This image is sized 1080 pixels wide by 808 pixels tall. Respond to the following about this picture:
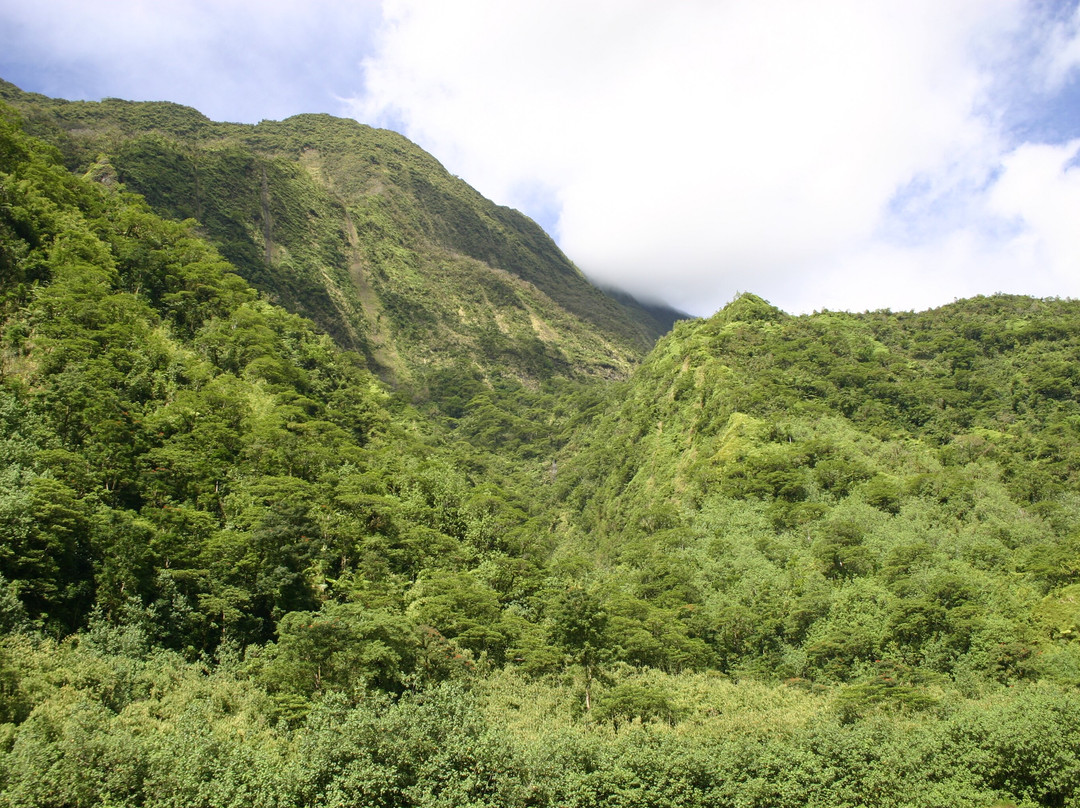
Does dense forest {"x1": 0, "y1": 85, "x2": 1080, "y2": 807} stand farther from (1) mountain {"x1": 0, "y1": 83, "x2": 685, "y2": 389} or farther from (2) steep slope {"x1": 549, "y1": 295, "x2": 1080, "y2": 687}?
(1) mountain {"x1": 0, "y1": 83, "x2": 685, "y2": 389}

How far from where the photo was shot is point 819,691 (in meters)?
37.7

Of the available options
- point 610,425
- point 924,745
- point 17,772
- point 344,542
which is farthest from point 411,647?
point 610,425

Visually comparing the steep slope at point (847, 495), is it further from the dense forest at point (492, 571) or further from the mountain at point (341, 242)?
the mountain at point (341, 242)

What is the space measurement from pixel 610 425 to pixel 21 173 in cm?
7562

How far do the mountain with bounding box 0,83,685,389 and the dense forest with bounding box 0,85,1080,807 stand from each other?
4770 cm

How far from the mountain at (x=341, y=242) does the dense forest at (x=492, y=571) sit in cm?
4770

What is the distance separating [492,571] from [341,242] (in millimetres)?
124650

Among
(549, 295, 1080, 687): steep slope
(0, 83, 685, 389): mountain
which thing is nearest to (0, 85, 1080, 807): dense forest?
(549, 295, 1080, 687): steep slope

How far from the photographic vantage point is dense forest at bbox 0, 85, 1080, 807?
73.2 feet

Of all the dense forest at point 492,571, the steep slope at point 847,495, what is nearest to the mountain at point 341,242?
the dense forest at point 492,571

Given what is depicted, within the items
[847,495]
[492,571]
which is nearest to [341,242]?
[492,571]

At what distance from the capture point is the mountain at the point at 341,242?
111m

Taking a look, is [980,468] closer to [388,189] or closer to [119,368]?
[119,368]

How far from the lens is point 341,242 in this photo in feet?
495
